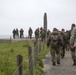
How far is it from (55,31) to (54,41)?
0.53 metres

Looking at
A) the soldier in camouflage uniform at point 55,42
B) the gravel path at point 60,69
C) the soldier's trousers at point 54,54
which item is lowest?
the gravel path at point 60,69

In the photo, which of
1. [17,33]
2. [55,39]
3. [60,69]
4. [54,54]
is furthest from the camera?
[17,33]

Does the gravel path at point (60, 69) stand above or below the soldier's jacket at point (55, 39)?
below

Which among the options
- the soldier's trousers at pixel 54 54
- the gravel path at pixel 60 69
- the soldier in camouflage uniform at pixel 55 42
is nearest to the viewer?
the gravel path at pixel 60 69

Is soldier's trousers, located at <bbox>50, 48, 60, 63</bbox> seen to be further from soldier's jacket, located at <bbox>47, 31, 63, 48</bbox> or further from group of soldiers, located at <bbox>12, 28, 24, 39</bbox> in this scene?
group of soldiers, located at <bbox>12, 28, 24, 39</bbox>

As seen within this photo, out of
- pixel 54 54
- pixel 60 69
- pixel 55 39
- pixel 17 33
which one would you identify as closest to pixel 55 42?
pixel 55 39

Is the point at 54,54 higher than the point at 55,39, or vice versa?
the point at 55,39

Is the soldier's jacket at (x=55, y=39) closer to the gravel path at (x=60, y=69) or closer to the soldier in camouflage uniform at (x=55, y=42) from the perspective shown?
the soldier in camouflage uniform at (x=55, y=42)

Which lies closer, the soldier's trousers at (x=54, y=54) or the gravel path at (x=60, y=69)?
the gravel path at (x=60, y=69)

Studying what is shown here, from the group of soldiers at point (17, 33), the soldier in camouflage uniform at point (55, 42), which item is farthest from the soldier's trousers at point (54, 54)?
the group of soldiers at point (17, 33)

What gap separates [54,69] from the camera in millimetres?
17891

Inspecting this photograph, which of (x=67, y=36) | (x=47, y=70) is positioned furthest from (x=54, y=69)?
(x=67, y=36)

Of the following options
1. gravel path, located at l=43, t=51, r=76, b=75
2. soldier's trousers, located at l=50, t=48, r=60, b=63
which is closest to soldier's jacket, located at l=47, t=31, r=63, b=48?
soldier's trousers, located at l=50, t=48, r=60, b=63

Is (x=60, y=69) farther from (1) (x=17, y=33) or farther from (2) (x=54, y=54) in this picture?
(1) (x=17, y=33)
